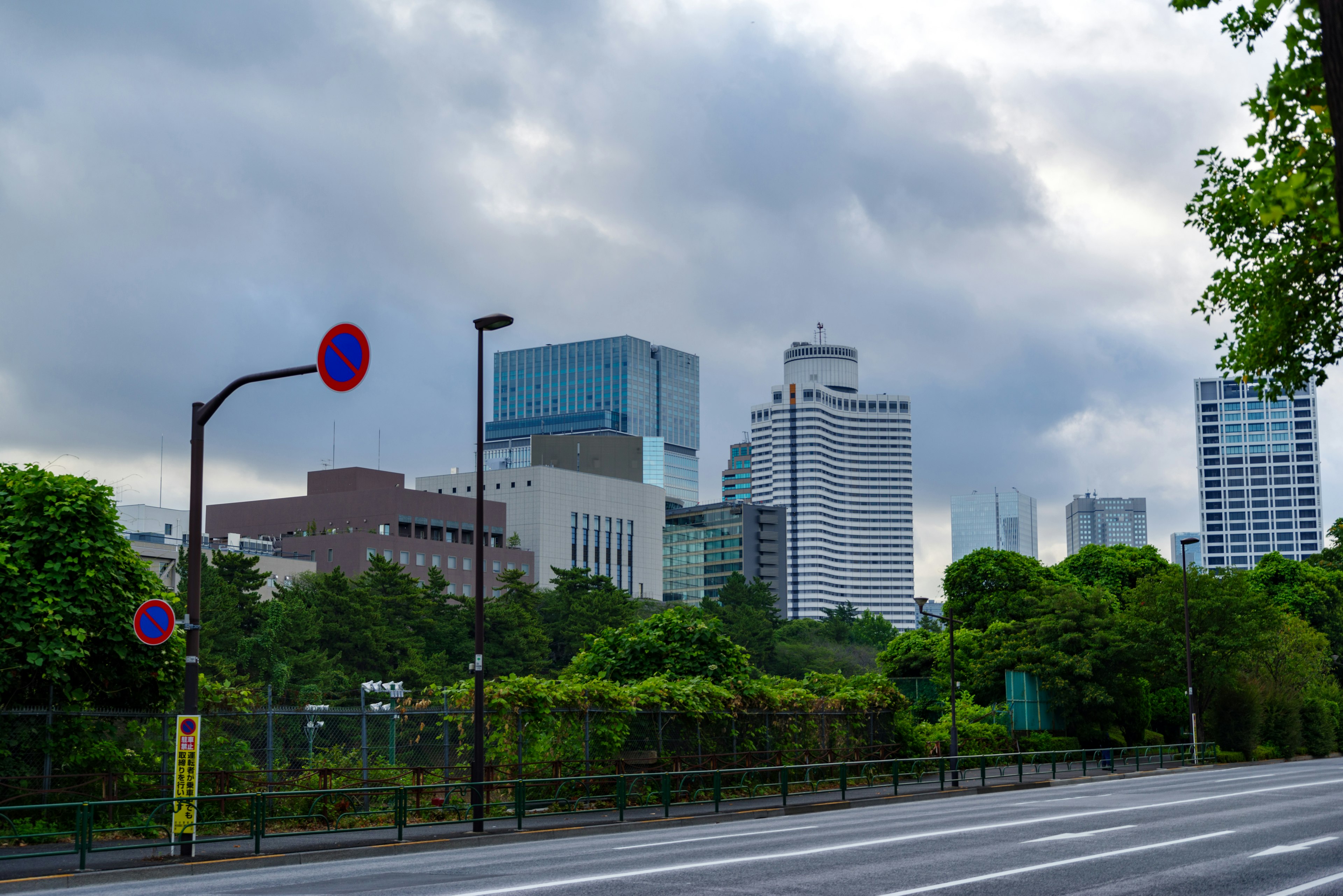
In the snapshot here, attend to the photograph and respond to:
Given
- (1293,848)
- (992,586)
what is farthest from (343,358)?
(992,586)

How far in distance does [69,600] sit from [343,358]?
8.84 metres

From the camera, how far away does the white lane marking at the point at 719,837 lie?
20.2 meters

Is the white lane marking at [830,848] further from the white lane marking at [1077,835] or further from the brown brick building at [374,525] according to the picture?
the brown brick building at [374,525]

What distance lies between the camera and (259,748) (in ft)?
85.9

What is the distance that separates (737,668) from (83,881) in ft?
74.6

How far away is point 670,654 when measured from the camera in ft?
120

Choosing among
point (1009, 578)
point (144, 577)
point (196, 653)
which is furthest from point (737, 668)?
point (1009, 578)

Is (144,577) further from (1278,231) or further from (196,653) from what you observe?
(1278,231)

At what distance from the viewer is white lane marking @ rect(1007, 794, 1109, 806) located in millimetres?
30141

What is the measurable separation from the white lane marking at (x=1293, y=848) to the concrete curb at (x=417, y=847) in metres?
11.3

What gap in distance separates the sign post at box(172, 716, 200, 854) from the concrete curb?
575mm

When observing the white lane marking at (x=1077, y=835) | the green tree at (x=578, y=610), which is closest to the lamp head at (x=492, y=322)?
the white lane marking at (x=1077, y=835)

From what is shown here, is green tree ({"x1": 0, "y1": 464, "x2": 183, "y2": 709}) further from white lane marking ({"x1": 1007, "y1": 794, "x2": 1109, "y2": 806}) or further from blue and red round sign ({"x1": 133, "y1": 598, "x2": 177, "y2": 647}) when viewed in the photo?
white lane marking ({"x1": 1007, "y1": 794, "x2": 1109, "y2": 806})

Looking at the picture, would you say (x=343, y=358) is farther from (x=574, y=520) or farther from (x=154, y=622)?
(x=574, y=520)
